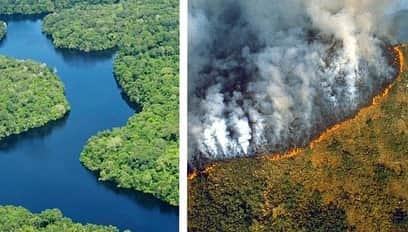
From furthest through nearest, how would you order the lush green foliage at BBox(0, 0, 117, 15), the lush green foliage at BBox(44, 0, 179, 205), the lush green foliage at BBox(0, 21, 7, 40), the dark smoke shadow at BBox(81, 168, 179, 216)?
the lush green foliage at BBox(0, 0, 117, 15), the lush green foliage at BBox(0, 21, 7, 40), the lush green foliage at BBox(44, 0, 179, 205), the dark smoke shadow at BBox(81, 168, 179, 216)

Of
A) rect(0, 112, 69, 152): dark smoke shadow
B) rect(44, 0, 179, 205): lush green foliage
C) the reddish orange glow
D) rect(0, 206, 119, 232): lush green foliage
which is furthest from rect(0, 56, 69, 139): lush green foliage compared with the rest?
the reddish orange glow

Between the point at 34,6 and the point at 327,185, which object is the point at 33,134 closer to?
the point at 34,6

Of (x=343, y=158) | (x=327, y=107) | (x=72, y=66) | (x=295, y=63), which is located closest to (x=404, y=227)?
(x=343, y=158)

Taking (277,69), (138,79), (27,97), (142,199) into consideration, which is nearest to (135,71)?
(138,79)

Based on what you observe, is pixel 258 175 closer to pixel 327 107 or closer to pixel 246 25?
pixel 327 107

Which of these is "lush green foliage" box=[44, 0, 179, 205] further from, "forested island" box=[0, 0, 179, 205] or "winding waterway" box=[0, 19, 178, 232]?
"winding waterway" box=[0, 19, 178, 232]

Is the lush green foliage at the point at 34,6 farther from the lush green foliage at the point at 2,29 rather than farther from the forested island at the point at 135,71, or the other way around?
the lush green foliage at the point at 2,29
